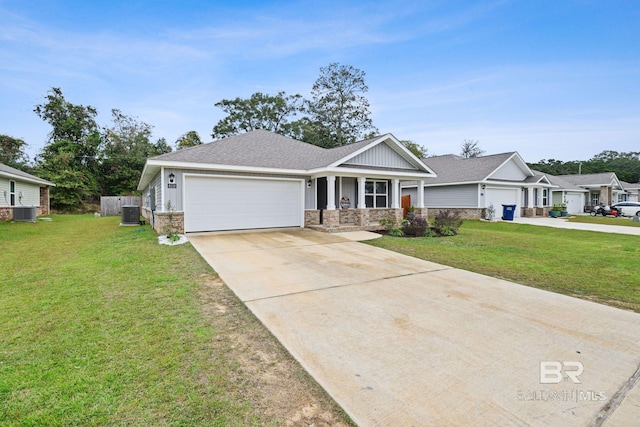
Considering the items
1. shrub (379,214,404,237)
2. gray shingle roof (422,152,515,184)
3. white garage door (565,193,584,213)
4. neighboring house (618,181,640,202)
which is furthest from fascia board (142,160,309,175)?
neighboring house (618,181,640,202)

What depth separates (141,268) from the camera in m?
6.05

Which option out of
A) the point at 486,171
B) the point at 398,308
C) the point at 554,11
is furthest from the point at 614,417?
the point at 486,171

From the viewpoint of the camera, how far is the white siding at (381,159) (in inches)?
513

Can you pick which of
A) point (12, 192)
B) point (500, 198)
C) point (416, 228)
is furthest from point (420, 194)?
point (12, 192)

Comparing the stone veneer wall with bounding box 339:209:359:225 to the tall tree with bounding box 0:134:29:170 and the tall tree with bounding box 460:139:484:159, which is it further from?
the tall tree with bounding box 460:139:484:159

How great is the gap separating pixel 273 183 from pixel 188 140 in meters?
26.5

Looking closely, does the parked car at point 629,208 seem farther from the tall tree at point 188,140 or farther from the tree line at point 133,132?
the tall tree at point 188,140

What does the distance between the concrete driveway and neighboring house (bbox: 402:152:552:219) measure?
54.0 feet

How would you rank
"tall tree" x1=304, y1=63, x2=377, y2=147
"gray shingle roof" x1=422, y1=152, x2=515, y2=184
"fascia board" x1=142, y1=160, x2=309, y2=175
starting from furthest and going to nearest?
"tall tree" x1=304, y1=63, x2=377, y2=147
"gray shingle roof" x1=422, y1=152, x2=515, y2=184
"fascia board" x1=142, y1=160, x2=309, y2=175

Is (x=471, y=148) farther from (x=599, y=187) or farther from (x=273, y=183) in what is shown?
(x=273, y=183)

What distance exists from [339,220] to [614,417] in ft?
37.4

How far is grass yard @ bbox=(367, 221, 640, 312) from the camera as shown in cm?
505

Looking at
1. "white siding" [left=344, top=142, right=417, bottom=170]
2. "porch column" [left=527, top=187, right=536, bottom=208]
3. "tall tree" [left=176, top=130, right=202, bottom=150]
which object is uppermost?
"tall tree" [left=176, top=130, right=202, bottom=150]

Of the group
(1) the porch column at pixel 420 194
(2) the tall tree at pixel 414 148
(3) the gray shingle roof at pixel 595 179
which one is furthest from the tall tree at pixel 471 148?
(1) the porch column at pixel 420 194
